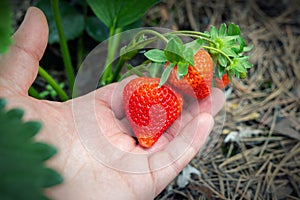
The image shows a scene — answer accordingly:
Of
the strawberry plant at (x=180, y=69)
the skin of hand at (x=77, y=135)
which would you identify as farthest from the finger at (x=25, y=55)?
the strawberry plant at (x=180, y=69)

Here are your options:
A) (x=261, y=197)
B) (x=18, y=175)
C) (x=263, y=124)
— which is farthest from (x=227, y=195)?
(x=18, y=175)

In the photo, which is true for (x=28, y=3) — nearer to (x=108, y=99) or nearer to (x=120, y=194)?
(x=108, y=99)

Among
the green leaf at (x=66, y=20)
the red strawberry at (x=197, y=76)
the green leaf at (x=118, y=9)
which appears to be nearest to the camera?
the red strawberry at (x=197, y=76)

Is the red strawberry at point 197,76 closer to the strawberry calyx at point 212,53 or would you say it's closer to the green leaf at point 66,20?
the strawberry calyx at point 212,53

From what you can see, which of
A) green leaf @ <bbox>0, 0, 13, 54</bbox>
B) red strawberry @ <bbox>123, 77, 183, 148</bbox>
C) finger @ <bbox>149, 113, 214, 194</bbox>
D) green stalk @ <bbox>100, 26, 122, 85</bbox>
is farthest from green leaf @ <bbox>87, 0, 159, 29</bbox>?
green leaf @ <bbox>0, 0, 13, 54</bbox>

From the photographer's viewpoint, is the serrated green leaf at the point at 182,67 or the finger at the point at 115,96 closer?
the serrated green leaf at the point at 182,67

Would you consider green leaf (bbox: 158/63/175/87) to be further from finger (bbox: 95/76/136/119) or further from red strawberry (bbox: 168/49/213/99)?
finger (bbox: 95/76/136/119)

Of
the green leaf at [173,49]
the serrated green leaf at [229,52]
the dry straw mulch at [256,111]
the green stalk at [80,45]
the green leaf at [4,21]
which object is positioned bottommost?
the dry straw mulch at [256,111]

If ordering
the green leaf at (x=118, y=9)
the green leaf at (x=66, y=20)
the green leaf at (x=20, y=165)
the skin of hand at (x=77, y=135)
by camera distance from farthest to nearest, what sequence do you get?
the green leaf at (x=66, y=20), the green leaf at (x=118, y=9), the skin of hand at (x=77, y=135), the green leaf at (x=20, y=165)
